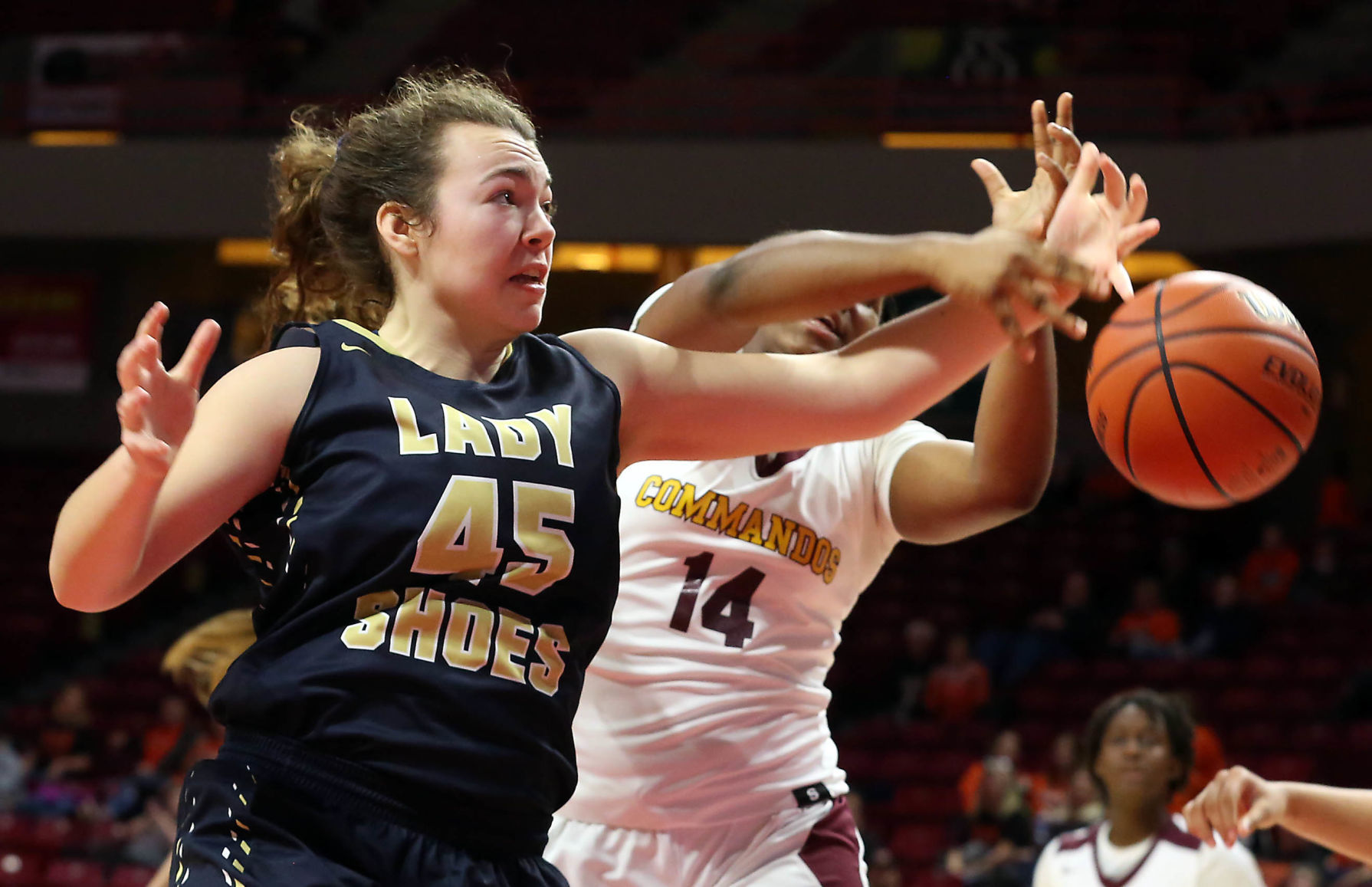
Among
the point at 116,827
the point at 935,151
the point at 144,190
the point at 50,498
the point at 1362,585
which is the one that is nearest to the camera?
the point at 116,827

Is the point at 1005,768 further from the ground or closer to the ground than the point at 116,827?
further from the ground

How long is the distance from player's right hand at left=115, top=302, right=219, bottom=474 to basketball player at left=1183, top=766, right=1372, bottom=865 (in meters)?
1.97

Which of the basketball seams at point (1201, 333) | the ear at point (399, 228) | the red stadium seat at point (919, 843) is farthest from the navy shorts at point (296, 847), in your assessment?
the red stadium seat at point (919, 843)

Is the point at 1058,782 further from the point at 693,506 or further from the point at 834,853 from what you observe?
the point at 693,506

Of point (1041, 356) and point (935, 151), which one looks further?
point (935, 151)

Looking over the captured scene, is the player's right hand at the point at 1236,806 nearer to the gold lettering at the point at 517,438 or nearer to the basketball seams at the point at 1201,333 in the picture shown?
the basketball seams at the point at 1201,333

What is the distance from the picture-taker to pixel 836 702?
41.7 feet

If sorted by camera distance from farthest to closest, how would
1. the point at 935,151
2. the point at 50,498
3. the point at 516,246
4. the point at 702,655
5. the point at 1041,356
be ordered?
the point at 50,498 → the point at 935,151 → the point at 702,655 → the point at 1041,356 → the point at 516,246

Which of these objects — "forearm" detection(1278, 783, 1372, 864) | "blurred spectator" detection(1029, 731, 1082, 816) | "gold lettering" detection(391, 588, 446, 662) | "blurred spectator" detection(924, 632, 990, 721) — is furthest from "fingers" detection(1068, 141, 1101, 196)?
"blurred spectator" detection(924, 632, 990, 721)

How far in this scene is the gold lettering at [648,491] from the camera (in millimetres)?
3469

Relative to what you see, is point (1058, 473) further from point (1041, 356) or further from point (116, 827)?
point (1041, 356)

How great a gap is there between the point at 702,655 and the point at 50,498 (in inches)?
592

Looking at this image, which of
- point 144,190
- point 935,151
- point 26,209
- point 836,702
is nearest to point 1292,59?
point 935,151

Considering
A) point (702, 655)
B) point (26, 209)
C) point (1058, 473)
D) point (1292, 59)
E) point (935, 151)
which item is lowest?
point (702, 655)
